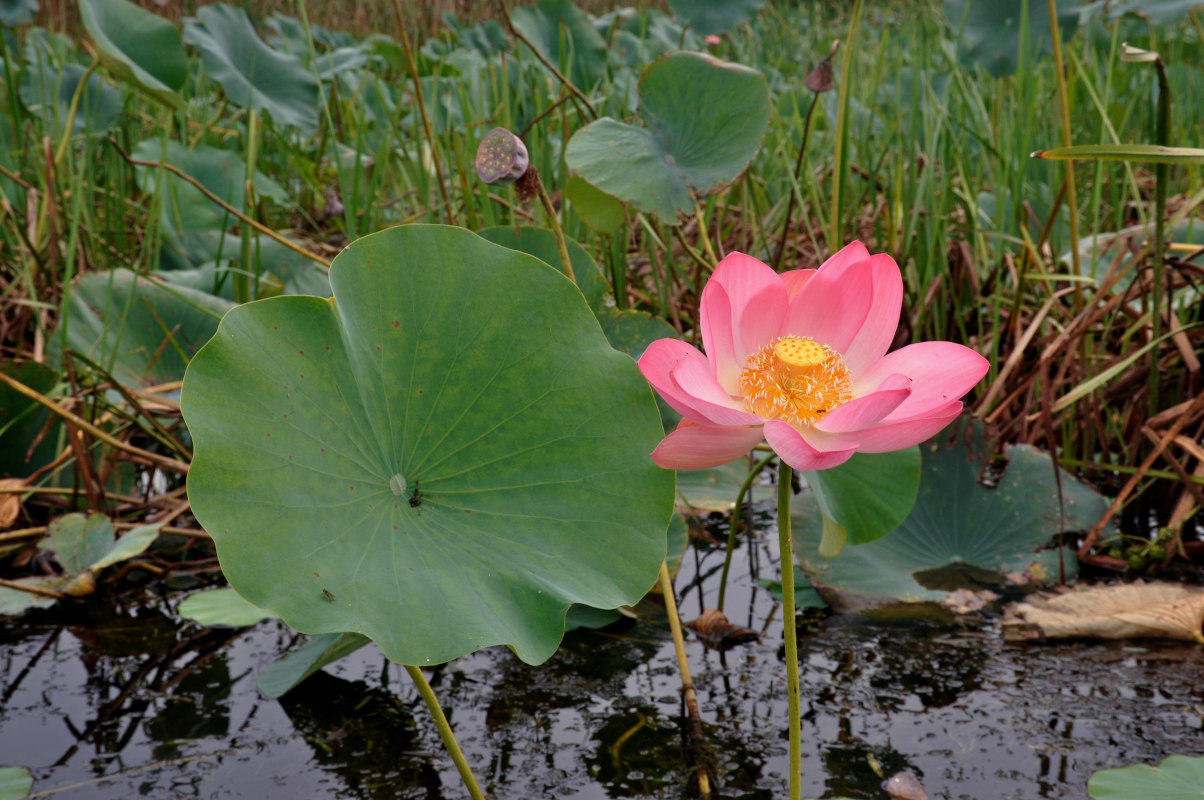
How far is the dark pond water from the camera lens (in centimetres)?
76

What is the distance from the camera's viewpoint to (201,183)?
2.00m

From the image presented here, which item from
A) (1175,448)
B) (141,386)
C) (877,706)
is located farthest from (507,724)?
(1175,448)

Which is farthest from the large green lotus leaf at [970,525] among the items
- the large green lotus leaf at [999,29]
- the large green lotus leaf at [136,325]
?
the large green lotus leaf at [999,29]

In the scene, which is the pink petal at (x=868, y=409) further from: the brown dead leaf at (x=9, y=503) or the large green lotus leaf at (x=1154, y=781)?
the brown dead leaf at (x=9, y=503)

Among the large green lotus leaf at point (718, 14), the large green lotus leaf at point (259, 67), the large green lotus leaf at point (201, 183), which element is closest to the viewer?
the large green lotus leaf at point (201, 183)

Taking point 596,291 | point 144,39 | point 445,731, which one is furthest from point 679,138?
point 144,39

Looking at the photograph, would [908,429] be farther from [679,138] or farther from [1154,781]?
[679,138]

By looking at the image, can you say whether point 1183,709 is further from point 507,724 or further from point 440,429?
point 440,429

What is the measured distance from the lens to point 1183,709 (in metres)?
0.83

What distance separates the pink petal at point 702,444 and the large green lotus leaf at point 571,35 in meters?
2.15

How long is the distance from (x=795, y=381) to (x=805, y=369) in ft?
0.06

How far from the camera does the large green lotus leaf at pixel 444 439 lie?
0.60 m

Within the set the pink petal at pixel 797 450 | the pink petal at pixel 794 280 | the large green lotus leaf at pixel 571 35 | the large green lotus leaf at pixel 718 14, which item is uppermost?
the large green lotus leaf at pixel 571 35

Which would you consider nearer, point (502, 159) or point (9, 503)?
point (502, 159)
